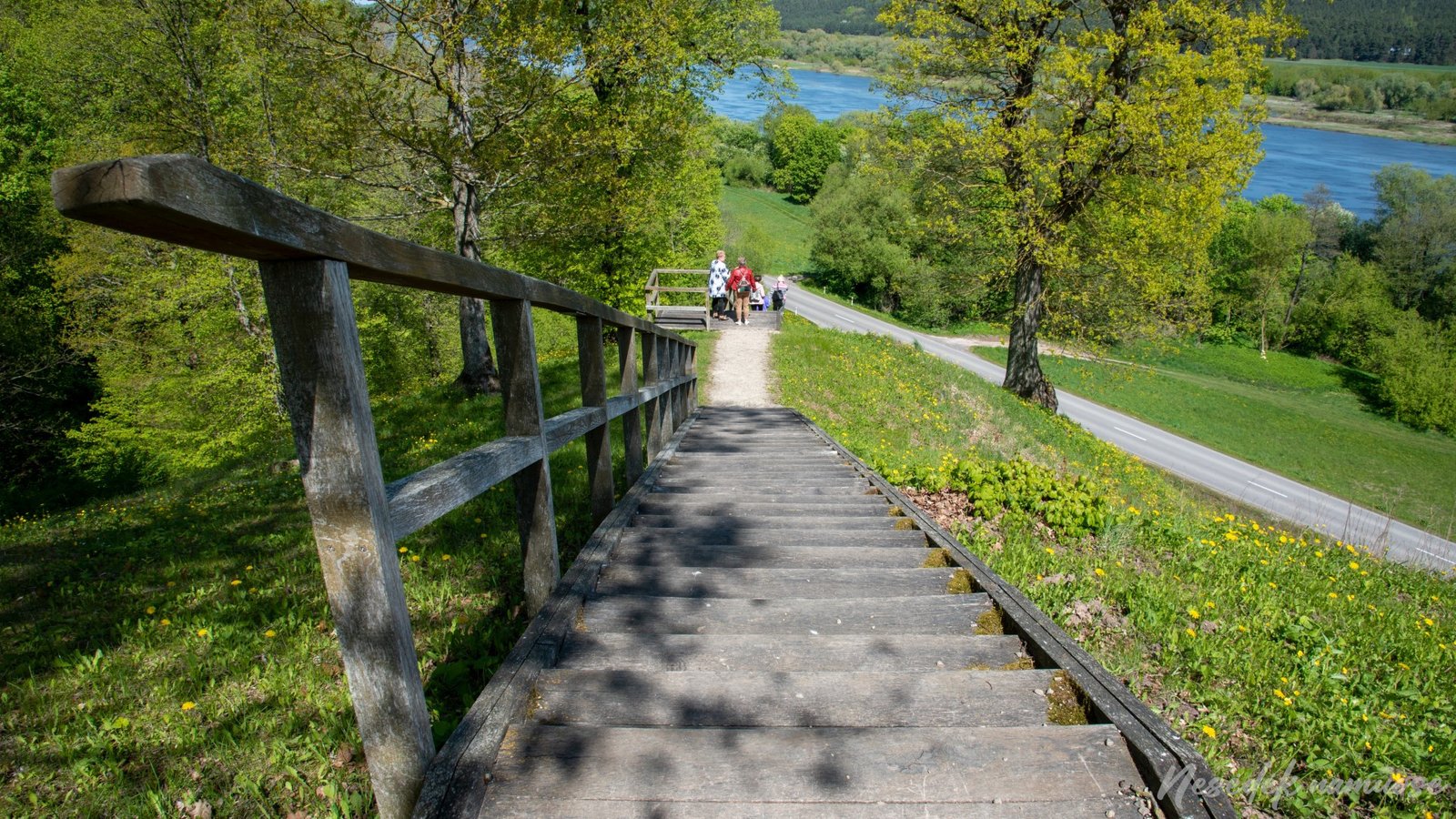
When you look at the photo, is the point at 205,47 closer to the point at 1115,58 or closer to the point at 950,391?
the point at 950,391

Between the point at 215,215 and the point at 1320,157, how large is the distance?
12162 cm

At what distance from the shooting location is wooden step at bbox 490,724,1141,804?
146cm

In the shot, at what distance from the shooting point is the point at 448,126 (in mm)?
8461

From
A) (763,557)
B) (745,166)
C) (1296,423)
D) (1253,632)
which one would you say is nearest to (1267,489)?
(1296,423)

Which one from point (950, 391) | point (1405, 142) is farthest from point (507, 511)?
point (1405, 142)

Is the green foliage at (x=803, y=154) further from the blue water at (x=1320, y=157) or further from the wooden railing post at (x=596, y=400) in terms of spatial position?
the wooden railing post at (x=596, y=400)

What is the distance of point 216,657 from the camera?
2490mm

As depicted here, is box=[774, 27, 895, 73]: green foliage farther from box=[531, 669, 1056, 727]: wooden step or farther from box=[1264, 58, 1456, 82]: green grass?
box=[531, 669, 1056, 727]: wooden step

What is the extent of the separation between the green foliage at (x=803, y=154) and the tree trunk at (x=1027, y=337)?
5746 cm

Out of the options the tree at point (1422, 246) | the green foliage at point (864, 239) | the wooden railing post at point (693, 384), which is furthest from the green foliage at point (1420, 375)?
the wooden railing post at point (693, 384)

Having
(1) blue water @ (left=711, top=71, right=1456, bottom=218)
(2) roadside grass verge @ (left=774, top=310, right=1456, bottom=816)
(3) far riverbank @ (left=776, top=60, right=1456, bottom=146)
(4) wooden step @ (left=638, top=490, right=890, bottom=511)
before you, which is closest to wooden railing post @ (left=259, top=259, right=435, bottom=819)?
(2) roadside grass verge @ (left=774, top=310, right=1456, bottom=816)

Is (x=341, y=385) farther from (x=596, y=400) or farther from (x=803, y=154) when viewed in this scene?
(x=803, y=154)

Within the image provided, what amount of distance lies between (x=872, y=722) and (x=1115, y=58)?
49.7ft

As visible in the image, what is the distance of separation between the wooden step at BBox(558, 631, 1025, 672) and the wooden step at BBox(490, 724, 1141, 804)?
0.39 metres
